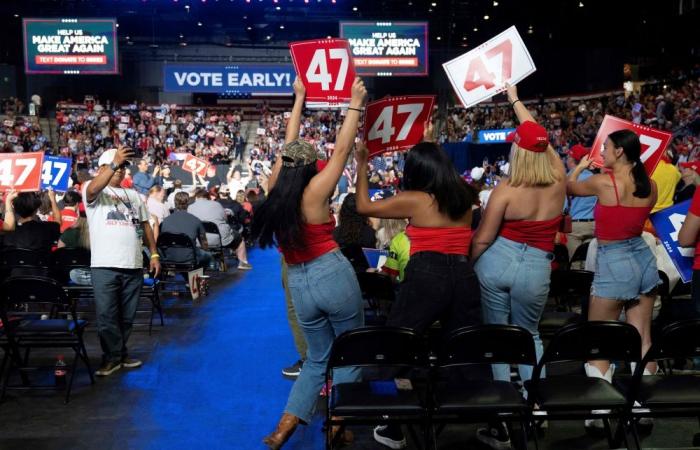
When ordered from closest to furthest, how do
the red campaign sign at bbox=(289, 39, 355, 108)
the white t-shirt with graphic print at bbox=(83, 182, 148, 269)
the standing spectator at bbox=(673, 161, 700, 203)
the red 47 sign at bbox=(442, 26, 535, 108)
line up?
the red campaign sign at bbox=(289, 39, 355, 108) < the red 47 sign at bbox=(442, 26, 535, 108) < the white t-shirt with graphic print at bbox=(83, 182, 148, 269) < the standing spectator at bbox=(673, 161, 700, 203)

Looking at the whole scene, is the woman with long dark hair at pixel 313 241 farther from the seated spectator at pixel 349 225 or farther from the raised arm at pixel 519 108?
the seated spectator at pixel 349 225

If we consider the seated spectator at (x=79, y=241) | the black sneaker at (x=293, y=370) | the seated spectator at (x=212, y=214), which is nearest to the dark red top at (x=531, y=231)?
the black sneaker at (x=293, y=370)

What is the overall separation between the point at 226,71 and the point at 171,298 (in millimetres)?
15025

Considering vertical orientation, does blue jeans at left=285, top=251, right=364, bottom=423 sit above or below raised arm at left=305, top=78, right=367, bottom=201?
below

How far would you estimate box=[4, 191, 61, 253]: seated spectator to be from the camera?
711 centimetres

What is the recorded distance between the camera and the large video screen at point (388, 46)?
2069 centimetres

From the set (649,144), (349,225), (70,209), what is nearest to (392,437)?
(349,225)

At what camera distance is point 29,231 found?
7.19 m

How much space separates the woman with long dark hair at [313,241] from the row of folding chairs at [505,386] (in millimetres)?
224

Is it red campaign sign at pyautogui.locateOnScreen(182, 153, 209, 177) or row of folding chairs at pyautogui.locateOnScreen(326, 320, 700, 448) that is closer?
row of folding chairs at pyautogui.locateOnScreen(326, 320, 700, 448)

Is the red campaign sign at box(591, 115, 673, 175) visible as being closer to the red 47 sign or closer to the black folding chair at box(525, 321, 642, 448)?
the red 47 sign

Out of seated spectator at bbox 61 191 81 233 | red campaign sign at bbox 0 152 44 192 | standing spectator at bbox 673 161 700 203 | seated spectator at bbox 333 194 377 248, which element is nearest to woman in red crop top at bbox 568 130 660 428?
seated spectator at bbox 333 194 377 248

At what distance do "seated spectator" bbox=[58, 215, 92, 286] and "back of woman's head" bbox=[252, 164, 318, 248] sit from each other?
3928 millimetres

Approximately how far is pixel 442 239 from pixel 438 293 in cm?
28
